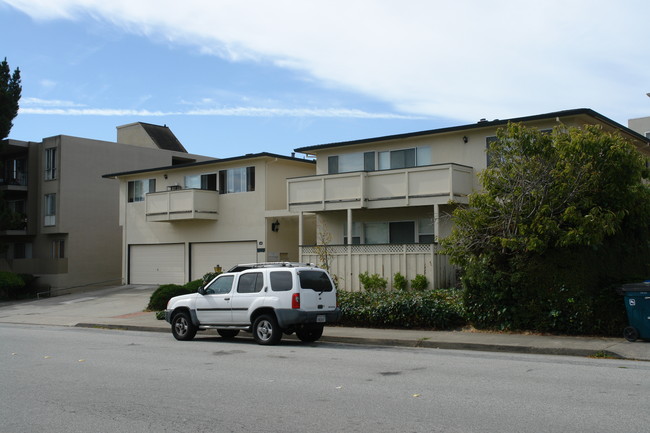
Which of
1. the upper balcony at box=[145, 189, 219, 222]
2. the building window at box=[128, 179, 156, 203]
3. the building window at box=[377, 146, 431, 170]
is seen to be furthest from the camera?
the building window at box=[128, 179, 156, 203]

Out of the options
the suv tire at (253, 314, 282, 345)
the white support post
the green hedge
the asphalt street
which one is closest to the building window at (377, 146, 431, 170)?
the white support post

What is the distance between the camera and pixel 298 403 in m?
7.95

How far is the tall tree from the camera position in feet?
116

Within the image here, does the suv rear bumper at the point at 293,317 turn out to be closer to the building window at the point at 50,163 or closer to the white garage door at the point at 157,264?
the white garage door at the point at 157,264

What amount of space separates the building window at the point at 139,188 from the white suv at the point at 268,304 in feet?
62.0

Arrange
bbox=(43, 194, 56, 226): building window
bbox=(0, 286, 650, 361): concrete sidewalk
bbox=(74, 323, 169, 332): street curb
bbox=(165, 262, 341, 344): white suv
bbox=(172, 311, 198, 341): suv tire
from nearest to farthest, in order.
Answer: bbox=(0, 286, 650, 361): concrete sidewalk, bbox=(165, 262, 341, 344): white suv, bbox=(172, 311, 198, 341): suv tire, bbox=(74, 323, 169, 332): street curb, bbox=(43, 194, 56, 226): building window

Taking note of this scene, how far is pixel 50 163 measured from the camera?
125 ft

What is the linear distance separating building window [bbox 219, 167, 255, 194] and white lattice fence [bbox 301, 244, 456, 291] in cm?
605

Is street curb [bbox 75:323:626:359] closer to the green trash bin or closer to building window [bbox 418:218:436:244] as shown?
the green trash bin

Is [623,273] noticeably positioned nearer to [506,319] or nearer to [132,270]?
[506,319]

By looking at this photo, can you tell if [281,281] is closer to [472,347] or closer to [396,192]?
[472,347]

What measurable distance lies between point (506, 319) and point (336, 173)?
38.2 feet

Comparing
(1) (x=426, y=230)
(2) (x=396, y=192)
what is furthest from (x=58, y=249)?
(1) (x=426, y=230)

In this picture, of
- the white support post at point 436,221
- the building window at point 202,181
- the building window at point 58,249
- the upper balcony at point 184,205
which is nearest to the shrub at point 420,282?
the white support post at point 436,221
